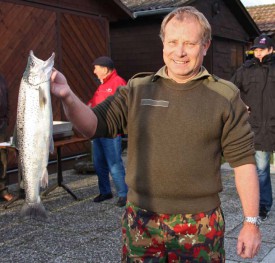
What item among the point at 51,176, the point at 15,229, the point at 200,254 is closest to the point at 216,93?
the point at 200,254

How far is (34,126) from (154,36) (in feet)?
40.4

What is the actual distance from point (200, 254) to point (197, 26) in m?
1.13

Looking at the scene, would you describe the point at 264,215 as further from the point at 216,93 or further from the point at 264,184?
the point at 216,93

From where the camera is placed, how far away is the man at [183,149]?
2.37 metres

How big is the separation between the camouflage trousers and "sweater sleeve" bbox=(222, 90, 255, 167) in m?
0.31

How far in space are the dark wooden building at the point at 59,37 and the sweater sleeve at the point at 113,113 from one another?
6211mm

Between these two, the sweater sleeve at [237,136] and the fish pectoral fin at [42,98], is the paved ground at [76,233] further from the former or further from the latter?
the fish pectoral fin at [42,98]

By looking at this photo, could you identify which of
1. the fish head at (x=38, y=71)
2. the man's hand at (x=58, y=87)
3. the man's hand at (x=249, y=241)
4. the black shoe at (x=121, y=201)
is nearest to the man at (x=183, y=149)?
the man's hand at (x=249, y=241)

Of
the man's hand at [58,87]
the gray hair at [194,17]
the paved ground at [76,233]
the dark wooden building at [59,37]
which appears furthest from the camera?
the dark wooden building at [59,37]

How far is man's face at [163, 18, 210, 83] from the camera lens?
2.34 meters

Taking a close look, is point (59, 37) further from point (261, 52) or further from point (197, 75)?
point (197, 75)

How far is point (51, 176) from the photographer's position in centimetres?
887

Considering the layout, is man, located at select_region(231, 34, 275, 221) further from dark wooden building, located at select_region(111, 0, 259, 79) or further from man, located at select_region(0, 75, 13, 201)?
dark wooden building, located at select_region(111, 0, 259, 79)

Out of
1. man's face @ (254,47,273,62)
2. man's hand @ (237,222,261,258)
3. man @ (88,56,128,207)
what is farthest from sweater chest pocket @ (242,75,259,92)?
man's hand @ (237,222,261,258)
